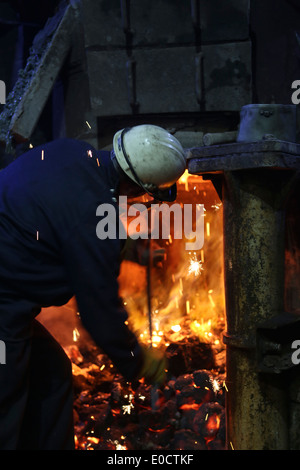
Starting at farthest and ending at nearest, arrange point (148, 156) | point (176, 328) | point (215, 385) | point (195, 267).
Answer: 1. point (195, 267)
2. point (176, 328)
3. point (215, 385)
4. point (148, 156)

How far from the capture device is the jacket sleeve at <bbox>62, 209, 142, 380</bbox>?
84.7 inches

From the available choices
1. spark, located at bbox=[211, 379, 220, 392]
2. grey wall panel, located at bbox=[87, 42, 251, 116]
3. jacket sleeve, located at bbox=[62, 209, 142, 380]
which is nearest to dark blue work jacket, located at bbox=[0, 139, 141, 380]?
jacket sleeve, located at bbox=[62, 209, 142, 380]

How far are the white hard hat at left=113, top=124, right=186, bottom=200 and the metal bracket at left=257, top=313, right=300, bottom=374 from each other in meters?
1.40

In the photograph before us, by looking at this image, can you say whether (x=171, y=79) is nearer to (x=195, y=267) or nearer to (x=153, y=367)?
(x=195, y=267)

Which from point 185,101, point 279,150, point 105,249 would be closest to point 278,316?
Answer: point 279,150

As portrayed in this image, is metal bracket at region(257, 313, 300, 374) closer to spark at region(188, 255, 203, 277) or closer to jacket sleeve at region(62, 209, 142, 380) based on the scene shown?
jacket sleeve at region(62, 209, 142, 380)

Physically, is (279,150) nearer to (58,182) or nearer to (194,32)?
(58,182)

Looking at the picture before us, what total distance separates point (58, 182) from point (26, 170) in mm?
264

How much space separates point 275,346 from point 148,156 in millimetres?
1752

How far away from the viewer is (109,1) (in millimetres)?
5449

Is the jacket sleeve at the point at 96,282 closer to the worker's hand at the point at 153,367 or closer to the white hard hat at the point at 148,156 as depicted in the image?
the worker's hand at the point at 153,367

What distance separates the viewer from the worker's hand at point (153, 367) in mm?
2564

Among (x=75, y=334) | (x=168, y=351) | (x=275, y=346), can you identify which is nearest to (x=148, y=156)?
(x=275, y=346)

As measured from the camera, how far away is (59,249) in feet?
7.57
